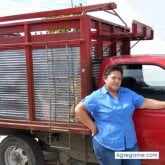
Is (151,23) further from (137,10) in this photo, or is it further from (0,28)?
(0,28)

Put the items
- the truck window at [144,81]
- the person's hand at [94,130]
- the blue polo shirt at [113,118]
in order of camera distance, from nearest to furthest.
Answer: the blue polo shirt at [113,118], the person's hand at [94,130], the truck window at [144,81]

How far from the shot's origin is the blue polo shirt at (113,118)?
15.4ft

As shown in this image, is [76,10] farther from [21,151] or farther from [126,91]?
[21,151]

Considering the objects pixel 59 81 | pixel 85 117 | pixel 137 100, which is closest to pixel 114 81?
pixel 137 100

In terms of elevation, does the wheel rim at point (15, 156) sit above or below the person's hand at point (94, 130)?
below

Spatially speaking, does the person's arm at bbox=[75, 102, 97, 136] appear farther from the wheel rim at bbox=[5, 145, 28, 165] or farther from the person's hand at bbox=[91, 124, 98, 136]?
the wheel rim at bbox=[5, 145, 28, 165]

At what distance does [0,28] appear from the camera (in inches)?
243

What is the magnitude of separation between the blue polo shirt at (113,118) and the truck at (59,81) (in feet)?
1.34

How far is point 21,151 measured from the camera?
20.0ft

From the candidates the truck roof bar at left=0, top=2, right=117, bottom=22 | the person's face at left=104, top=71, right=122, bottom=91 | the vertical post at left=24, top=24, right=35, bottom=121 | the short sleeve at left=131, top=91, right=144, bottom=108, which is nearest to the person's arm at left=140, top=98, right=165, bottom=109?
the short sleeve at left=131, top=91, right=144, bottom=108

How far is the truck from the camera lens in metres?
5.30

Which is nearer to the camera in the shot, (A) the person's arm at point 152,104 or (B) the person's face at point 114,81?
(B) the person's face at point 114,81

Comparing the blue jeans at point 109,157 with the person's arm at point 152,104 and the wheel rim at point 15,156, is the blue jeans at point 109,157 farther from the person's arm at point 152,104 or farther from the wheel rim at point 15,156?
the wheel rim at point 15,156

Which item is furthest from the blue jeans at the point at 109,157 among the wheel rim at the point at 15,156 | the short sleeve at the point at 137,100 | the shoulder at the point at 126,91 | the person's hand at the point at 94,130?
the wheel rim at the point at 15,156
